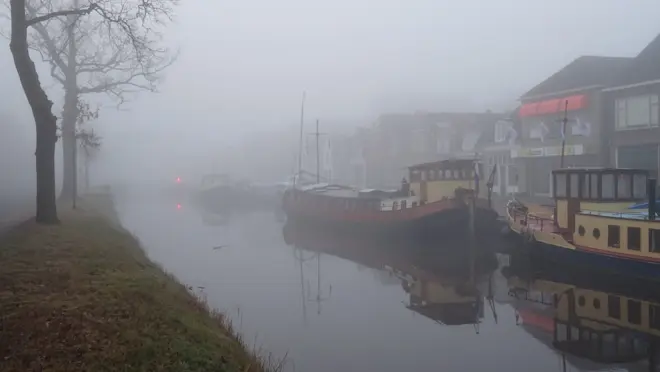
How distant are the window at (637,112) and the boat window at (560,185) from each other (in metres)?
14.8

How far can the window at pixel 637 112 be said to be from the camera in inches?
1430

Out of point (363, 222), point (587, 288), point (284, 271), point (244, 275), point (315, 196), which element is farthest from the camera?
point (315, 196)

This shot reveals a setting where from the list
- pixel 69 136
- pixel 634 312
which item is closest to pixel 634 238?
pixel 634 312

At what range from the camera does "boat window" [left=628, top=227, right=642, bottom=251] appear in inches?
794

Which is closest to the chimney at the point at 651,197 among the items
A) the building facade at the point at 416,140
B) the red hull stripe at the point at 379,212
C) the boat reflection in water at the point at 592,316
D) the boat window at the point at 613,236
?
the boat window at the point at 613,236

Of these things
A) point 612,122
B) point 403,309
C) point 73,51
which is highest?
point 73,51

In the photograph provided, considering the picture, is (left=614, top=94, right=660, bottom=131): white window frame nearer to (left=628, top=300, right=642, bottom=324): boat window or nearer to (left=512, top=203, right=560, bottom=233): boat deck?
(left=512, top=203, right=560, bottom=233): boat deck

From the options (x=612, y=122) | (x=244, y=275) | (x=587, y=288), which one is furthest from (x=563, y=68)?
(x=244, y=275)

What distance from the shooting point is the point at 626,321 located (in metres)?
16.3

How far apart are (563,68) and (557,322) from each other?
32491mm

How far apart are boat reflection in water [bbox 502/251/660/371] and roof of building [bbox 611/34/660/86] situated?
1881 cm

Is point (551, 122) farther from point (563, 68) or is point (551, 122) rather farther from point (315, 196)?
point (315, 196)

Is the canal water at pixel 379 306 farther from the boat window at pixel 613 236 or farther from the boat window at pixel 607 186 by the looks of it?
the boat window at pixel 607 186

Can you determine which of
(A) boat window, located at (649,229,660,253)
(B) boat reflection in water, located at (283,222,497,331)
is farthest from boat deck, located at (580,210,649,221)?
(B) boat reflection in water, located at (283,222,497,331)
